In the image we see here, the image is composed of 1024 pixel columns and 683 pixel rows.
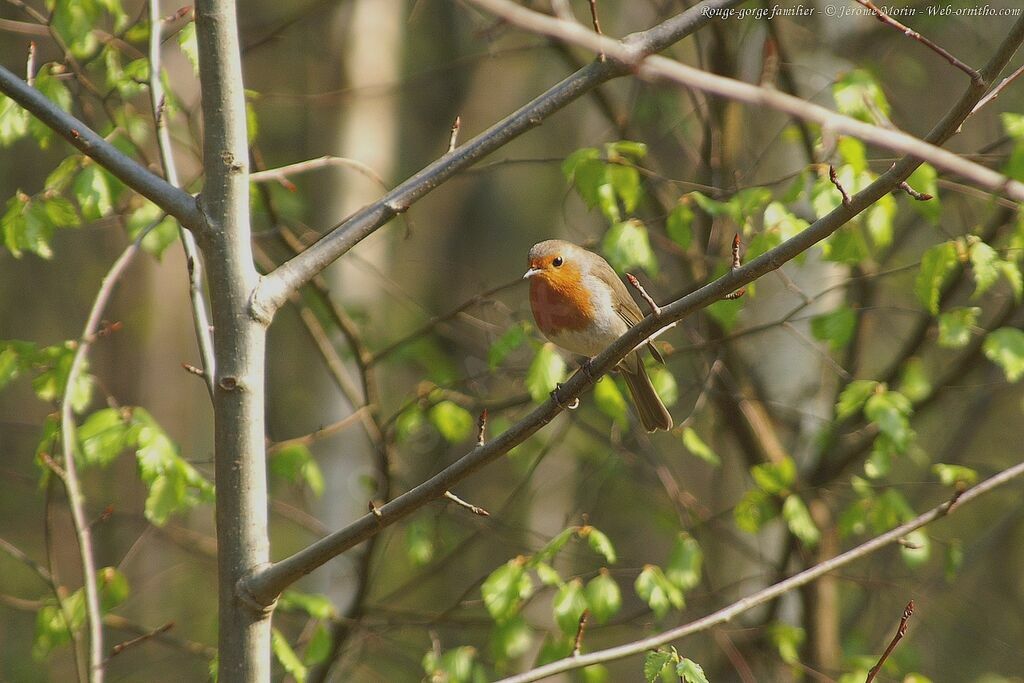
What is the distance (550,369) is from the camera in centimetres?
396

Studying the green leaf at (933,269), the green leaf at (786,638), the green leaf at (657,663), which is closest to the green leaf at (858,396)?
the green leaf at (933,269)

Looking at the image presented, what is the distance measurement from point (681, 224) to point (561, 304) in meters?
0.58

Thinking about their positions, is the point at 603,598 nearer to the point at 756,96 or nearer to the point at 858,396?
the point at 858,396

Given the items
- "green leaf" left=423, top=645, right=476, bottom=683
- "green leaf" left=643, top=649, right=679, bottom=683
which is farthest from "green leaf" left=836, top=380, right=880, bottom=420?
"green leaf" left=643, top=649, right=679, bottom=683

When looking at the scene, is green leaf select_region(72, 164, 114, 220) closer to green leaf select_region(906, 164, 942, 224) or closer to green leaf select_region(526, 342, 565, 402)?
green leaf select_region(526, 342, 565, 402)

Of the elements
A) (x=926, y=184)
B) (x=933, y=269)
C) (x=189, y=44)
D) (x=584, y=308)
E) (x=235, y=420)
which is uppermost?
(x=189, y=44)

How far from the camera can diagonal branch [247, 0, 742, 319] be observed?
241cm

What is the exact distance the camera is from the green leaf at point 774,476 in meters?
4.55

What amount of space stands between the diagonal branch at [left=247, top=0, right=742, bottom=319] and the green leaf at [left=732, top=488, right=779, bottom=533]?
2580 millimetres

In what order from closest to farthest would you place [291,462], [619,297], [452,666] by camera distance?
[452,666], [619,297], [291,462]

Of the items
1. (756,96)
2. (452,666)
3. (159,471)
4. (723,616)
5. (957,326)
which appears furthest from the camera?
(452,666)

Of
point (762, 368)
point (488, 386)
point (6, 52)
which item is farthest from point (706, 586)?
point (6, 52)

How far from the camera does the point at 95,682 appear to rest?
2.74 metres

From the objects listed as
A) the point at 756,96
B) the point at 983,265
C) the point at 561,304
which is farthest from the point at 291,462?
the point at 756,96
